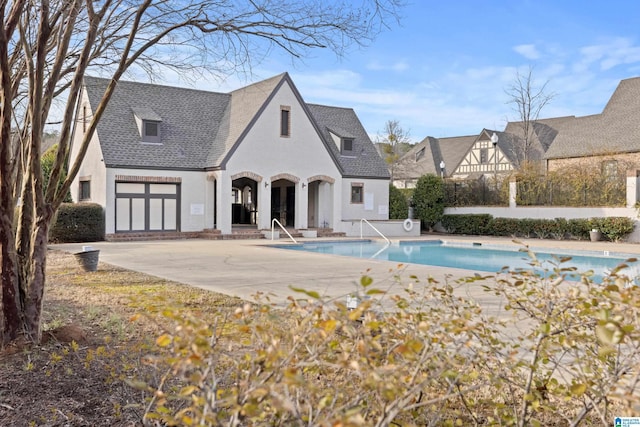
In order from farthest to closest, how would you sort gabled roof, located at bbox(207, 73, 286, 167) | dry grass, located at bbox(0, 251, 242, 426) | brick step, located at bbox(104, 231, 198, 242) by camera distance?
gabled roof, located at bbox(207, 73, 286, 167), brick step, located at bbox(104, 231, 198, 242), dry grass, located at bbox(0, 251, 242, 426)

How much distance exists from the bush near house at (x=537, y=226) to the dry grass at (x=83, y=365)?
1966 cm

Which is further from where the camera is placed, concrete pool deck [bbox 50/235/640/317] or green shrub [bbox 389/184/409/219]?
green shrub [bbox 389/184/409/219]

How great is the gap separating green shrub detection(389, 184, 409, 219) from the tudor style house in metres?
2.90

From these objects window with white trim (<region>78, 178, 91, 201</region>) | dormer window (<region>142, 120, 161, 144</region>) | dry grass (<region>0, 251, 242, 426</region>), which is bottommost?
dry grass (<region>0, 251, 242, 426</region>)

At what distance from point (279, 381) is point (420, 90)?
21701 millimetres

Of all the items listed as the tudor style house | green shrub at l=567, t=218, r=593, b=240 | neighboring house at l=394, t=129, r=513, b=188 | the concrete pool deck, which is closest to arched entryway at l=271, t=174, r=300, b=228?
the tudor style house

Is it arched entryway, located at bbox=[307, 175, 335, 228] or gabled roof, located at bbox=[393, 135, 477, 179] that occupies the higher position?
gabled roof, located at bbox=[393, 135, 477, 179]

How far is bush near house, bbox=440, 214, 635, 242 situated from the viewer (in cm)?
2183

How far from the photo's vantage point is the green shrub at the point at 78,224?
64.7 ft

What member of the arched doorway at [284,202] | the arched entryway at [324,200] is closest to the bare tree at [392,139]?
the arched doorway at [284,202]

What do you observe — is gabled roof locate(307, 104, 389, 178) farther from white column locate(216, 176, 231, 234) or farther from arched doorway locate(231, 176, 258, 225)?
white column locate(216, 176, 231, 234)

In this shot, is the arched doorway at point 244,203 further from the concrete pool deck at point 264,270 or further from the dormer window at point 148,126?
the concrete pool deck at point 264,270

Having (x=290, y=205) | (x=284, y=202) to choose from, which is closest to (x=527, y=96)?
(x=290, y=205)

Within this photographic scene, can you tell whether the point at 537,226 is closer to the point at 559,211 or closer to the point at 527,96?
the point at 559,211
